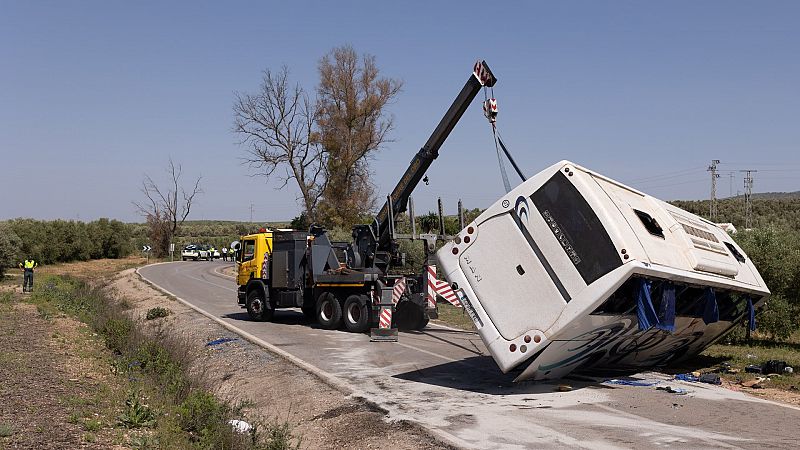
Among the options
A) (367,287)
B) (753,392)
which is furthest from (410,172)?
(753,392)

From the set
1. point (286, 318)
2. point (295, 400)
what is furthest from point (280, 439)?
point (286, 318)

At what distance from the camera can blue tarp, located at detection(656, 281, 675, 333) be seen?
10.0m

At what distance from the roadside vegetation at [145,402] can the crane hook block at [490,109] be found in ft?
25.5

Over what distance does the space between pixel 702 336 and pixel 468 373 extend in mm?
4018

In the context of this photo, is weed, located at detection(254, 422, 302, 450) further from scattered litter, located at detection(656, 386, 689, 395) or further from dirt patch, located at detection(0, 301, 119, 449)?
scattered litter, located at detection(656, 386, 689, 395)

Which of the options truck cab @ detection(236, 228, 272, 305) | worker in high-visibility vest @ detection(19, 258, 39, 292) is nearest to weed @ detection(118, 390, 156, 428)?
truck cab @ detection(236, 228, 272, 305)

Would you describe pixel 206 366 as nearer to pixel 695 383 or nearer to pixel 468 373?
pixel 468 373

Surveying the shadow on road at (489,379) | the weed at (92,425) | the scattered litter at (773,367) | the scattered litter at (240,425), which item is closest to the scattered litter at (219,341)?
the shadow on road at (489,379)

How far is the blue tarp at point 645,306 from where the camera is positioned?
955cm

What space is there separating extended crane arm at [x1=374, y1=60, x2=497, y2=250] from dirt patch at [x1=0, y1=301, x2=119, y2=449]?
24.8 feet

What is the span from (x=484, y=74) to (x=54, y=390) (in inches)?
421

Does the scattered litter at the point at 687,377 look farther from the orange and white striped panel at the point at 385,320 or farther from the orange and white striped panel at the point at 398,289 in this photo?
the orange and white striped panel at the point at 398,289

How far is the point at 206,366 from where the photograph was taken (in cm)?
1430

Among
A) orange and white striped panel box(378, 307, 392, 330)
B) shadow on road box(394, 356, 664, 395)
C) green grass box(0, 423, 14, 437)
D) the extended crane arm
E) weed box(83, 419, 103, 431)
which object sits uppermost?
the extended crane arm
